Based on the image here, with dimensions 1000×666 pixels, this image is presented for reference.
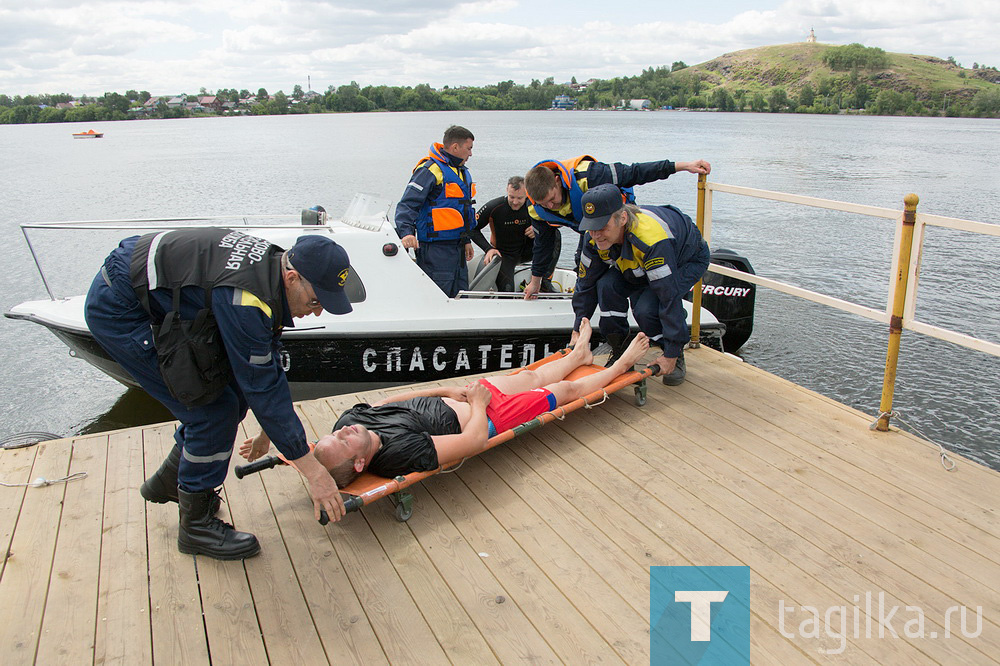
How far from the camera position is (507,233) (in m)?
6.20

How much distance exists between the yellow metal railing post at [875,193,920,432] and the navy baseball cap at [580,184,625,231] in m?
1.33

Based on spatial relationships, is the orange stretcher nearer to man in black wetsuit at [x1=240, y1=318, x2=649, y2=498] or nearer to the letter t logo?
man in black wetsuit at [x1=240, y1=318, x2=649, y2=498]

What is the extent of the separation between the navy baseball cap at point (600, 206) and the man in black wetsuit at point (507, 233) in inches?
85.2

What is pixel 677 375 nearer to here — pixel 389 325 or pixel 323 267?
pixel 389 325

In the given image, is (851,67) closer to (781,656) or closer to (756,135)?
(756,135)

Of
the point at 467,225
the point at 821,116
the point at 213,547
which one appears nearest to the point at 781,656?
the point at 213,547

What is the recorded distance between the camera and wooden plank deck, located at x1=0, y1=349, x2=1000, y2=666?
7.37 feet

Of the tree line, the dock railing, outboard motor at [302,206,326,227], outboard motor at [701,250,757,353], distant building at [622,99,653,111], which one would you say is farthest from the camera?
distant building at [622,99,653,111]

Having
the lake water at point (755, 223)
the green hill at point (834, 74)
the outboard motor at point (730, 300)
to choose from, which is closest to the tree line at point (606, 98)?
the green hill at point (834, 74)

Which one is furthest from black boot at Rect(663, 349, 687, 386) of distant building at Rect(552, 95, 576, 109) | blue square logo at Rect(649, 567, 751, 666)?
distant building at Rect(552, 95, 576, 109)

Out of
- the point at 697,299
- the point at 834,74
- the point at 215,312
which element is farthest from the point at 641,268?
the point at 834,74

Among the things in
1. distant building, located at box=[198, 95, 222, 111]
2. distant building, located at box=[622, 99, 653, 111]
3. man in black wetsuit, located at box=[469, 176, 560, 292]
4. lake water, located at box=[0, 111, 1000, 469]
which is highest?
distant building, located at box=[198, 95, 222, 111]

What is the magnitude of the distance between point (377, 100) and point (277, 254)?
84.3 metres

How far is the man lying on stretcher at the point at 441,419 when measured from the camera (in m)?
2.88
